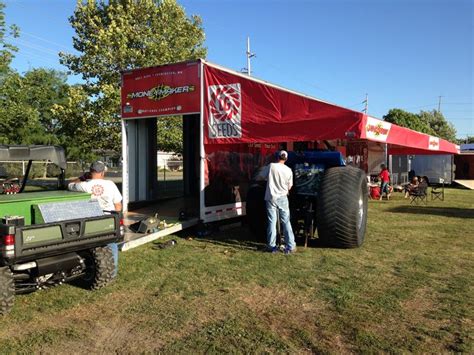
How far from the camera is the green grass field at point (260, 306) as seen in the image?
157 inches

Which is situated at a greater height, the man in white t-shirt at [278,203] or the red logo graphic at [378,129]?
the red logo graphic at [378,129]

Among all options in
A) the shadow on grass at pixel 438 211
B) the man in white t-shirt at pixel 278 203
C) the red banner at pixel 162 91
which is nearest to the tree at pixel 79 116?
the red banner at pixel 162 91

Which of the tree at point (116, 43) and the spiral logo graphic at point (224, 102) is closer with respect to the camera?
the spiral logo graphic at point (224, 102)

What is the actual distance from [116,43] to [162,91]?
9758 millimetres

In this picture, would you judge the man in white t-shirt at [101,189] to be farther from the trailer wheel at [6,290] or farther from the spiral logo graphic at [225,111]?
the spiral logo graphic at [225,111]

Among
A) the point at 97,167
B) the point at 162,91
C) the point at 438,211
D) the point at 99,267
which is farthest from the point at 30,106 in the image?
the point at 99,267

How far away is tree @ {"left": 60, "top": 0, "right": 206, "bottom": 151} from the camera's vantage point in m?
18.0

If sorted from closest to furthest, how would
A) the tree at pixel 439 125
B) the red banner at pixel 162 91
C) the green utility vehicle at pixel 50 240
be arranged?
the green utility vehicle at pixel 50 240
the red banner at pixel 162 91
the tree at pixel 439 125

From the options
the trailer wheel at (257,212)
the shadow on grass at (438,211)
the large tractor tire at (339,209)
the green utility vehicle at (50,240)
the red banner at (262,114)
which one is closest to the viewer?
the green utility vehicle at (50,240)

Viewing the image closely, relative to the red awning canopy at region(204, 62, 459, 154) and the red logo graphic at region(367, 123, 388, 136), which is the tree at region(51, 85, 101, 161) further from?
the red logo graphic at region(367, 123, 388, 136)

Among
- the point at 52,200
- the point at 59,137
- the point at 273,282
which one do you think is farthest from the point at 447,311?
the point at 59,137

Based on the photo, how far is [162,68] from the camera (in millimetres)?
9812

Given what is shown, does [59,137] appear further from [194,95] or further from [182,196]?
[194,95]

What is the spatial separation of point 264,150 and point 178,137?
791 cm
